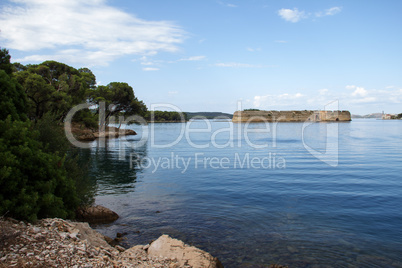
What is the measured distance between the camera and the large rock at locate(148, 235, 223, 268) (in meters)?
7.36

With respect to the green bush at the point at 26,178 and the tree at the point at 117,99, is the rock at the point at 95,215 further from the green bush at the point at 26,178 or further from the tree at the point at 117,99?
the tree at the point at 117,99

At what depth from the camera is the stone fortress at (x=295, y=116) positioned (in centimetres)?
17988

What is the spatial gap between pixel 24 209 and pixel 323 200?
1394 cm

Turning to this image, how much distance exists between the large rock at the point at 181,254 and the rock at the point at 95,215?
4.86 m

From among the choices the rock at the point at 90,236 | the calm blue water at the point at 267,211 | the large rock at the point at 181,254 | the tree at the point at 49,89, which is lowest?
the calm blue water at the point at 267,211

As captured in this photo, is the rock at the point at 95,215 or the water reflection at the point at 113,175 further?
the water reflection at the point at 113,175

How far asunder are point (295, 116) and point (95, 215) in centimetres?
18283

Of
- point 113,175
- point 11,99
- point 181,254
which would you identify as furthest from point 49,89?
point 181,254

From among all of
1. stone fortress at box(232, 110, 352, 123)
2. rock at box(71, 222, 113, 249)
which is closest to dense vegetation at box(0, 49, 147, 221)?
rock at box(71, 222, 113, 249)

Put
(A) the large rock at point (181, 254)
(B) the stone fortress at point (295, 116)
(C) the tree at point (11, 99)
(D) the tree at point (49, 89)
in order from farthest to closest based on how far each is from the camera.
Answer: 1. (B) the stone fortress at point (295, 116)
2. (D) the tree at point (49, 89)
3. (C) the tree at point (11, 99)
4. (A) the large rock at point (181, 254)

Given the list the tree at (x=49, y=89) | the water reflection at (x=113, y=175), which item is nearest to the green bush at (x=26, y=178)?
the water reflection at (x=113, y=175)

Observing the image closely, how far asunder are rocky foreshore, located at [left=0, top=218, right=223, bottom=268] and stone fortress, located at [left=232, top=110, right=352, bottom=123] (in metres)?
178

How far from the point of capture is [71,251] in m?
6.40
